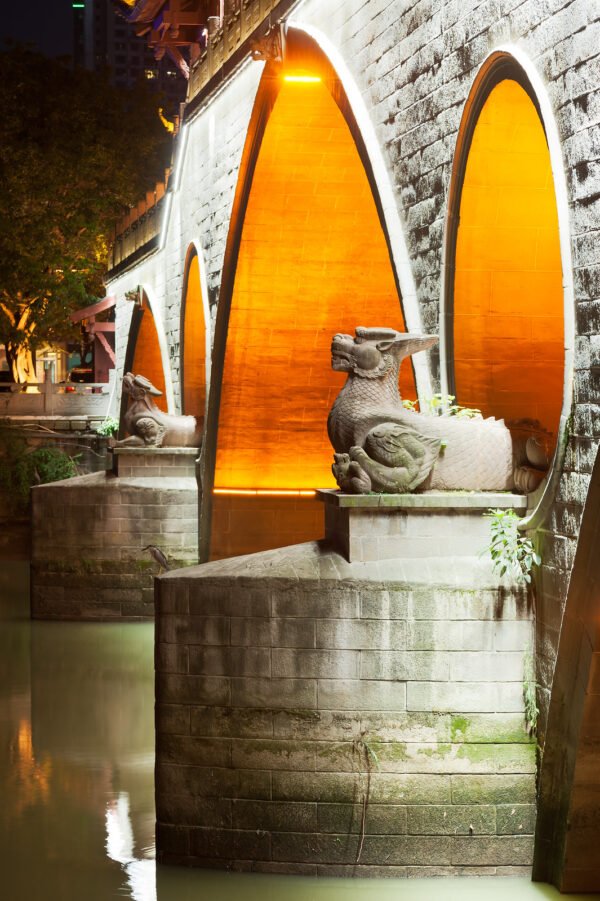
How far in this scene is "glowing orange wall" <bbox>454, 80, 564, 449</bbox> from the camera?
855cm

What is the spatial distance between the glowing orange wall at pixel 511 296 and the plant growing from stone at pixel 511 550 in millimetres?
1407

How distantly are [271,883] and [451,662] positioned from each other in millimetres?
1482

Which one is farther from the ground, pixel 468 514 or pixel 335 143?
pixel 335 143

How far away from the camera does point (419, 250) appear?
9.20 metres

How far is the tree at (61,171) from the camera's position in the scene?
29642 mm

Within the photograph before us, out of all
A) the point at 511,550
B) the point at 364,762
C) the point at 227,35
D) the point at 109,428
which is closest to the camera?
the point at 364,762

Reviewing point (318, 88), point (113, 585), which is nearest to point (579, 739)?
point (318, 88)

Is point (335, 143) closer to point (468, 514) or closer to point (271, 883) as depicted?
point (468, 514)

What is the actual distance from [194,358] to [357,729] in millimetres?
12332

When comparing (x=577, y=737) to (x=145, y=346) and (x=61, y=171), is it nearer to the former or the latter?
(x=145, y=346)

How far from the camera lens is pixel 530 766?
7070 mm

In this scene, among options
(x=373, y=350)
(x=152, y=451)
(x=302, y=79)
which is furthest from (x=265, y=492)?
(x=373, y=350)

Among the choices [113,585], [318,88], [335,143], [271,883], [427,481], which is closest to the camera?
[271,883]

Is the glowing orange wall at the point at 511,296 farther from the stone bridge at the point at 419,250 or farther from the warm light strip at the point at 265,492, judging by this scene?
the warm light strip at the point at 265,492
